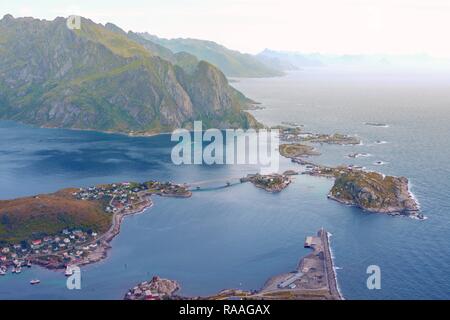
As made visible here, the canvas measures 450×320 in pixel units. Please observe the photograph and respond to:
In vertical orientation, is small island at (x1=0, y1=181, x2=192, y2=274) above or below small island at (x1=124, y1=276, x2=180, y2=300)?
above

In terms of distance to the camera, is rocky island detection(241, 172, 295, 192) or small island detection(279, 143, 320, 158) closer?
rocky island detection(241, 172, 295, 192)

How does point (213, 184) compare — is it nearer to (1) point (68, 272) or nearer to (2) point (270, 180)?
(2) point (270, 180)

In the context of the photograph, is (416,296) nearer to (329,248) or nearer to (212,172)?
(329,248)

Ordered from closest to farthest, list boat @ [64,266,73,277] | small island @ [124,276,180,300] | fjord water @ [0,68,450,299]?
1. small island @ [124,276,180,300]
2. fjord water @ [0,68,450,299]
3. boat @ [64,266,73,277]

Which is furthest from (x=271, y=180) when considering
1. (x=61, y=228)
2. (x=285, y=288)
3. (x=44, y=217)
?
(x=285, y=288)

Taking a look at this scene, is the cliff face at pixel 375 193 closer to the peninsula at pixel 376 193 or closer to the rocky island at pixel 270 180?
the peninsula at pixel 376 193

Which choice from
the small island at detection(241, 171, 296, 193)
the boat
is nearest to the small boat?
the boat

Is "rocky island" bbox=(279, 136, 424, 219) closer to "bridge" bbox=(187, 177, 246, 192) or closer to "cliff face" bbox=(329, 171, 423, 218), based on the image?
"cliff face" bbox=(329, 171, 423, 218)
